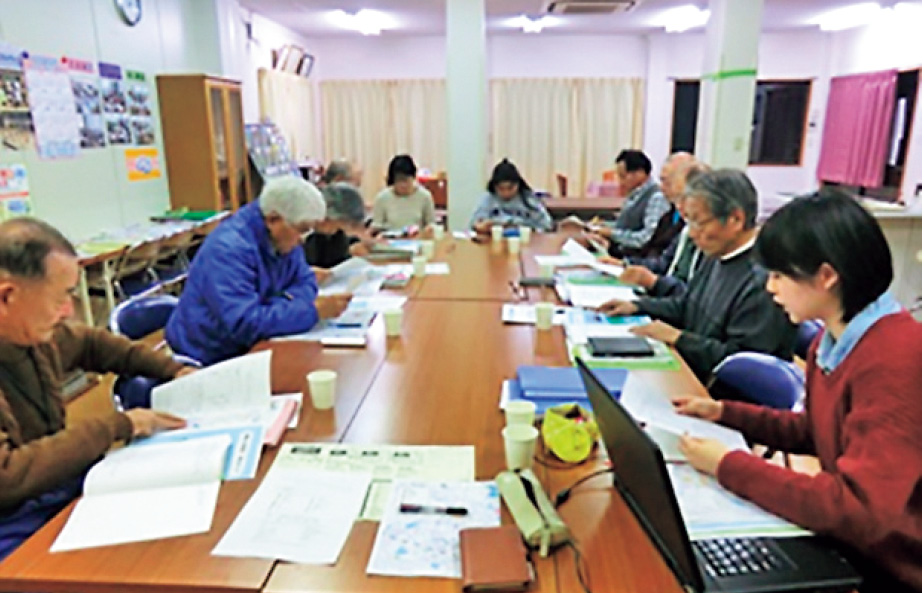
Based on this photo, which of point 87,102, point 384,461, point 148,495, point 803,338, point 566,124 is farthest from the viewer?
point 566,124

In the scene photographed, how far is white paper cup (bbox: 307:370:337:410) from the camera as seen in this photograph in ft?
5.36

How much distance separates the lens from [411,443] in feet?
4.80

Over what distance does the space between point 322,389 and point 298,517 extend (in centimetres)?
49

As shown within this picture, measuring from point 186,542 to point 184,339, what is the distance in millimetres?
1285

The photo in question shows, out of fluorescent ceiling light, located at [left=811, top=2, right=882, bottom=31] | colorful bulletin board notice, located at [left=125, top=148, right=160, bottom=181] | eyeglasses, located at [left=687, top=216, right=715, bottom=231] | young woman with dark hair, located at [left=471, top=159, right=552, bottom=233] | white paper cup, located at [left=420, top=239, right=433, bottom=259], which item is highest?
fluorescent ceiling light, located at [left=811, top=2, right=882, bottom=31]

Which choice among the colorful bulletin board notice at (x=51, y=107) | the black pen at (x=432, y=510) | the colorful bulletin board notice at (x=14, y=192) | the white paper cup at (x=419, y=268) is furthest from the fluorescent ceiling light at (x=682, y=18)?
the black pen at (x=432, y=510)

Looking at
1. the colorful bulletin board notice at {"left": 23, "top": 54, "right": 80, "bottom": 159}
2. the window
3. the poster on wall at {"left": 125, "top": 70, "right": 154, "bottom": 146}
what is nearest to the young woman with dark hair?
the poster on wall at {"left": 125, "top": 70, "right": 154, "bottom": 146}

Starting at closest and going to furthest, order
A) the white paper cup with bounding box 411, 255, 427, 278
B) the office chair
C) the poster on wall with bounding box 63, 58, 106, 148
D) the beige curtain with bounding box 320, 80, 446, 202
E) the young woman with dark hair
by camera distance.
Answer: the office chair
the white paper cup with bounding box 411, 255, 427, 278
the poster on wall with bounding box 63, 58, 106, 148
the young woman with dark hair
the beige curtain with bounding box 320, 80, 446, 202

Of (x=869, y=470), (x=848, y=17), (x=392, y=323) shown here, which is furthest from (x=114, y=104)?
(x=848, y=17)

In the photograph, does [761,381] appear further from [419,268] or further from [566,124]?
[566,124]

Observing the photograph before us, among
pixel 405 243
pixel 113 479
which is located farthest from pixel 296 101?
pixel 113 479

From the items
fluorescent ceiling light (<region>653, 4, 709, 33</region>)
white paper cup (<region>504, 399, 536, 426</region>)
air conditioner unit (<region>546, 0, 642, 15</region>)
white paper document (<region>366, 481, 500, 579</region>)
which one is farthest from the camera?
fluorescent ceiling light (<region>653, 4, 709, 33</region>)

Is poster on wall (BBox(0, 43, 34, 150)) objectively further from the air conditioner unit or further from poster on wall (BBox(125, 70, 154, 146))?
the air conditioner unit

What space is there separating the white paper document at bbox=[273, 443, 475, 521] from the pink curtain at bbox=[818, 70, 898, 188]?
23.7ft
